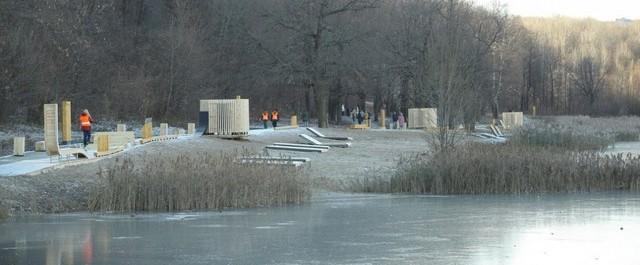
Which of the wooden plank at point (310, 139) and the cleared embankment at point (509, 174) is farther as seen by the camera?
the wooden plank at point (310, 139)

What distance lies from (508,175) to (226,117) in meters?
18.1

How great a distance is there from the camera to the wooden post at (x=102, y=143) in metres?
31.6

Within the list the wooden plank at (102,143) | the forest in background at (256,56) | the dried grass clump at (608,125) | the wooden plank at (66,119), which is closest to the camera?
the wooden plank at (102,143)

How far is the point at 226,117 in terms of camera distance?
43.6 m

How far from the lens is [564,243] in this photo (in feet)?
57.5

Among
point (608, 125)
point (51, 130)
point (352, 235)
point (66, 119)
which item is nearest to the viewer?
point (352, 235)

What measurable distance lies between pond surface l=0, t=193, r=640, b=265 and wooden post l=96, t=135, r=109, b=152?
29.5 ft

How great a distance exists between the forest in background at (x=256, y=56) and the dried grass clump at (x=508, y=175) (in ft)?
29.0

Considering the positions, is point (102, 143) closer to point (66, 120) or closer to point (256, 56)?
point (66, 120)

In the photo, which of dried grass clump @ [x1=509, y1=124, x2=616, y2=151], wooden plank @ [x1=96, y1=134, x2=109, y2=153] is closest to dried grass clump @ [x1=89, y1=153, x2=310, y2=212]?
wooden plank @ [x1=96, y1=134, x2=109, y2=153]

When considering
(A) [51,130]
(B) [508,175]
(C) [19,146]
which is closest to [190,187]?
(A) [51,130]

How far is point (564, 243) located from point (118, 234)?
27.8 ft

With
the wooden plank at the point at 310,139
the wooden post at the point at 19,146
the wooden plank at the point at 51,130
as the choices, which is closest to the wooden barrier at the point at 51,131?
the wooden plank at the point at 51,130

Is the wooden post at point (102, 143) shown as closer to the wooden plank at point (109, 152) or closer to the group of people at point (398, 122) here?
the wooden plank at point (109, 152)
